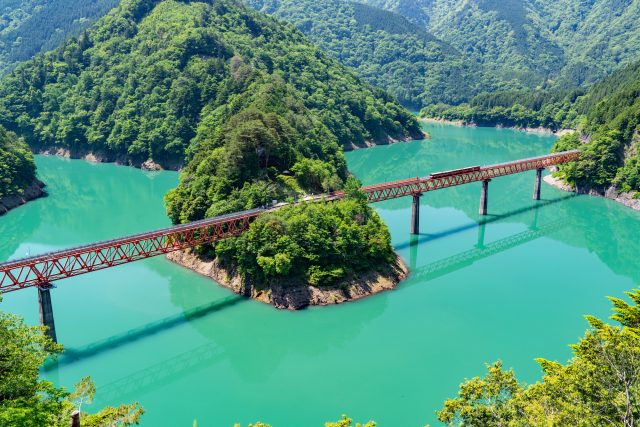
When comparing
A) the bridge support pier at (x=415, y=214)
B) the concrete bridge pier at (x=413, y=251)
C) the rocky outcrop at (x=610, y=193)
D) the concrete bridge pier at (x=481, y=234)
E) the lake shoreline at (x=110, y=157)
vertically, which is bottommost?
the lake shoreline at (x=110, y=157)

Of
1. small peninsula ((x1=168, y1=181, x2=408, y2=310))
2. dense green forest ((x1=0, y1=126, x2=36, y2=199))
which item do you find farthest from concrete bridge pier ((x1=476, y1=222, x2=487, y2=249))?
dense green forest ((x1=0, y1=126, x2=36, y2=199))

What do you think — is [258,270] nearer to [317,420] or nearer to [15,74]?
[317,420]

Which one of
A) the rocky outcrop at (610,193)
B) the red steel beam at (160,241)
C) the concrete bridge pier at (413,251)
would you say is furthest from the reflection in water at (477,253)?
the red steel beam at (160,241)

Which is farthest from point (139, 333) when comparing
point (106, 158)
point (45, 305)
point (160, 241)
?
point (106, 158)

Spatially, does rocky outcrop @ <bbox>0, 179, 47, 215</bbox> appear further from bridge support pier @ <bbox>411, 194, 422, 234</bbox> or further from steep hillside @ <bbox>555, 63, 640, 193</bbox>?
steep hillside @ <bbox>555, 63, 640, 193</bbox>

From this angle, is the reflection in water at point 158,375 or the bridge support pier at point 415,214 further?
the bridge support pier at point 415,214

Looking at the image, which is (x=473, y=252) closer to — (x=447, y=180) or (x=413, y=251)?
(x=413, y=251)

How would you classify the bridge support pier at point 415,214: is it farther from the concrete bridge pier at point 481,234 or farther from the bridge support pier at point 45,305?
the bridge support pier at point 45,305
